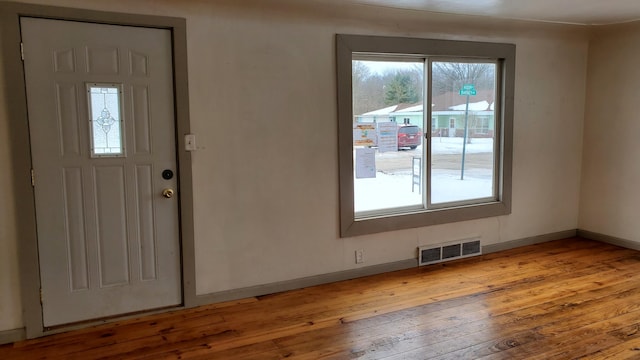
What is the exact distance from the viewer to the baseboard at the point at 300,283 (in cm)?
361

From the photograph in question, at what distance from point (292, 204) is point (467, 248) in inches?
77.4

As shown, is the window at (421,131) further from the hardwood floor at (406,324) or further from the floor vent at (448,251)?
the hardwood floor at (406,324)

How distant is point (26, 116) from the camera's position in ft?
9.59

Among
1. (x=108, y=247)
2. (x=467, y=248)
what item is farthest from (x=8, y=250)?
(x=467, y=248)

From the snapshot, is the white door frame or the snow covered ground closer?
the white door frame

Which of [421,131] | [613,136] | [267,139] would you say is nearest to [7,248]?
[267,139]

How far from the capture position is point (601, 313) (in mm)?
3309

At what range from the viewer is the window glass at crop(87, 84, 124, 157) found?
3.10 m

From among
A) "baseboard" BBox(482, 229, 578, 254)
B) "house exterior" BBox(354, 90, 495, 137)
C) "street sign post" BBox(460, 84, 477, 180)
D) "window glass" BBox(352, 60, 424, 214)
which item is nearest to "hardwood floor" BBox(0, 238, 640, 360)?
"baseboard" BBox(482, 229, 578, 254)

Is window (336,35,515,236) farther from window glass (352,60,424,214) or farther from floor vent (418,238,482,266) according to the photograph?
floor vent (418,238,482,266)

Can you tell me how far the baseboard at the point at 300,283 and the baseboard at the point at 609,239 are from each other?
7.68ft

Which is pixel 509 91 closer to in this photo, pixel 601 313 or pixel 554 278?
pixel 554 278

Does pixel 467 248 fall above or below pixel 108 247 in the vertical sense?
below

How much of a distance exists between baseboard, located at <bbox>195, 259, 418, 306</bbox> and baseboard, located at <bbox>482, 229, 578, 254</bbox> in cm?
97
